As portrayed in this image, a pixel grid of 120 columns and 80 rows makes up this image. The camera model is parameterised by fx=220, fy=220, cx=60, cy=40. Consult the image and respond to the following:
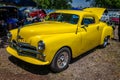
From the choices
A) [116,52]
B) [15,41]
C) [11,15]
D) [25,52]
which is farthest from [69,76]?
[11,15]

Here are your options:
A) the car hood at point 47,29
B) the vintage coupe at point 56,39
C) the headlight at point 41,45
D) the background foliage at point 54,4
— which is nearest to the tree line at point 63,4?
the background foliage at point 54,4

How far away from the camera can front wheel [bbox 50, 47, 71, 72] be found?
6180 millimetres

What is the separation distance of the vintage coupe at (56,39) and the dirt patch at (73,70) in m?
0.32

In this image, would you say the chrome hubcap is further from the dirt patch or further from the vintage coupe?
the dirt patch

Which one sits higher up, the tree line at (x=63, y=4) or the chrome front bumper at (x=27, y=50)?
the chrome front bumper at (x=27, y=50)

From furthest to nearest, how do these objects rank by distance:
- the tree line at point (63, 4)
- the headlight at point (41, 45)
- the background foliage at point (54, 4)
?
the background foliage at point (54, 4) < the tree line at point (63, 4) < the headlight at point (41, 45)

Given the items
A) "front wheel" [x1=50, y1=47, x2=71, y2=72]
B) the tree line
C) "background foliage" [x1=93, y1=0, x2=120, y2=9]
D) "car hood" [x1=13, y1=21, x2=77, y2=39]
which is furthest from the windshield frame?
"background foliage" [x1=93, y1=0, x2=120, y2=9]

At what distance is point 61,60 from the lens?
6465 mm

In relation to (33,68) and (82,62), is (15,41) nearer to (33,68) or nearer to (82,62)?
(33,68)

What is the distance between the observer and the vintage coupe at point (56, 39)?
5.93m

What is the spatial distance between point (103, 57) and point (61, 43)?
2.64 m

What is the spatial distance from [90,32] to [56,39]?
206cm

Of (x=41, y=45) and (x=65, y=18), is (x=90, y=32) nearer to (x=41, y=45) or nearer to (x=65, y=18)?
(x=65, y=18)

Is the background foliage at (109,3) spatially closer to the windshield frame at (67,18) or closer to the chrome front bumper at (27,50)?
the windshield frame at (67,18)
